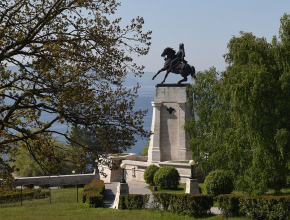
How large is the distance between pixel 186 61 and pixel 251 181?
12.9 meters

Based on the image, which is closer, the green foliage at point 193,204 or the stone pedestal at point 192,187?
the green foliage at point 193,204

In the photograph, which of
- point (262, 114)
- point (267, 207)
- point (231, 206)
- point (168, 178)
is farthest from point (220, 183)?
Result: point (267, 207)

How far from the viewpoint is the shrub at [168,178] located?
2142 cm

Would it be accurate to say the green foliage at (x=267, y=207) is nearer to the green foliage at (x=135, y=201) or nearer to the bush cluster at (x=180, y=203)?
the bush cluster at (x=180, y=203)

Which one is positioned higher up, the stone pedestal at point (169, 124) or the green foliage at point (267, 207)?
the stone pedestal at point (169, 124)

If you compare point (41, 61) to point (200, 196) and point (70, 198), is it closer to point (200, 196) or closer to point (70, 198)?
point (200, 196)

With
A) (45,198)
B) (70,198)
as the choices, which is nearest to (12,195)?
(45,198)

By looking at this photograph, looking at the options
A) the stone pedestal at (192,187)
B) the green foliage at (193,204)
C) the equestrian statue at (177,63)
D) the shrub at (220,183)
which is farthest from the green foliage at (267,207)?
the equestrian statue at (177,63)

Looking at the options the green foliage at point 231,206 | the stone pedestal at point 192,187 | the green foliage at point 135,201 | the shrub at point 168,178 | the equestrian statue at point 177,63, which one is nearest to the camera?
the green foliage at point 231,206

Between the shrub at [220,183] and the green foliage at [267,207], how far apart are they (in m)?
5.83

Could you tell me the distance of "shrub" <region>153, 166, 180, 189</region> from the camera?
21.4 metres

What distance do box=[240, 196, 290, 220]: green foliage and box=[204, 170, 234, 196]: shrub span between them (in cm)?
583

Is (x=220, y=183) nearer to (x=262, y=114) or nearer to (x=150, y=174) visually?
(x=262, y=114)

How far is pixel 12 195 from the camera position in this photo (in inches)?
790
